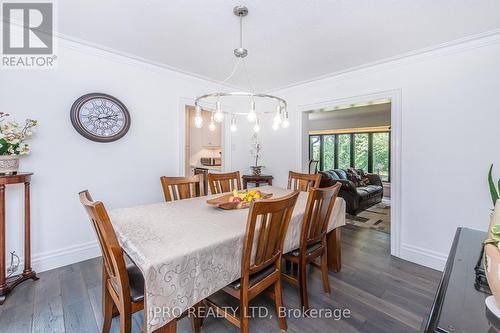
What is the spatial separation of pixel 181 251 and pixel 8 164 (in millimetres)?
1977

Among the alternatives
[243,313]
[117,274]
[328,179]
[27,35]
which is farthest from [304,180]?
[27,35]

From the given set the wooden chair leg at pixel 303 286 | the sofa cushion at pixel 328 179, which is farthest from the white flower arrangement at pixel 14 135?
the sofa cushion at pixel 328 179

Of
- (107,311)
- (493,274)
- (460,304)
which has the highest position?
A: (493,274)

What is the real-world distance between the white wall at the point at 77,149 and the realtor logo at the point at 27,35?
4.2 inches

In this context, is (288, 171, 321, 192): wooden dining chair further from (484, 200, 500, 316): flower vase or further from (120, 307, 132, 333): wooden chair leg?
(120, 307, 132, 333): wooden chair leg

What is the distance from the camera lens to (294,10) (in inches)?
72.3

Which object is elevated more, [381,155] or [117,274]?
[381,155]

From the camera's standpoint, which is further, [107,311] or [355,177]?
[355,177]

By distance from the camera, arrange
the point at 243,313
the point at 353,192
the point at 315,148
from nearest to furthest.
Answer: the point at 243,313
the point at 353,192
the point at 315,148

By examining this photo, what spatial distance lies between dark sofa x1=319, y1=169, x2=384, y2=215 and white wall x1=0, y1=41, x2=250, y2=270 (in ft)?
10.8

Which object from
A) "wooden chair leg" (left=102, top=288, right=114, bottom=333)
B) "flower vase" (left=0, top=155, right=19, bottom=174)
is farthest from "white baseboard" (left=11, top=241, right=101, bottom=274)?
"wooden chair leg" (left=102, top=288, right=114, bottom=333)

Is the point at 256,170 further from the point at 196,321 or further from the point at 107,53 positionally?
the point at 196,321

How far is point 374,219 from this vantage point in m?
4.22

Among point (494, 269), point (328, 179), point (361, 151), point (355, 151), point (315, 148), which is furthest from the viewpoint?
point (315, 148)
